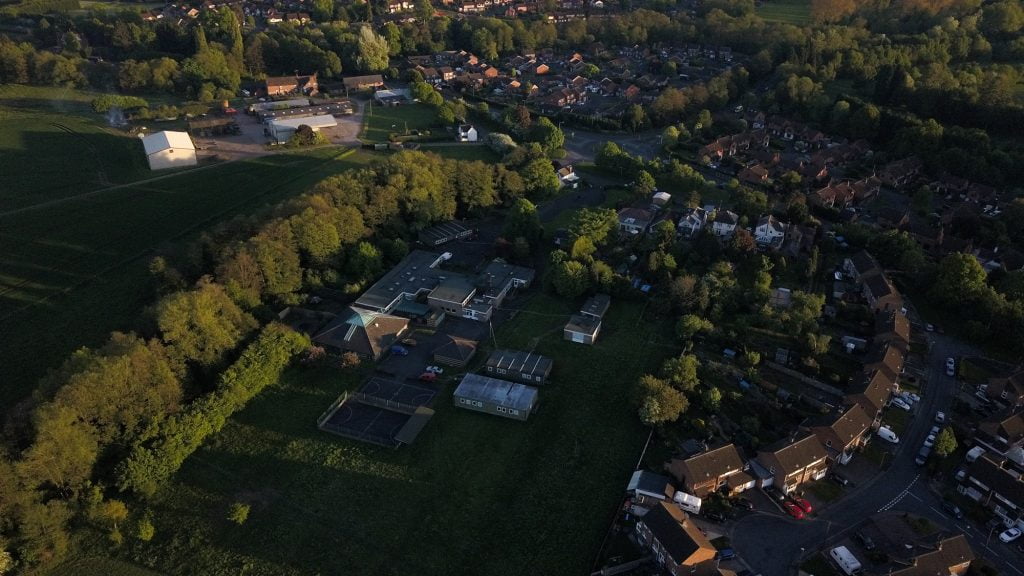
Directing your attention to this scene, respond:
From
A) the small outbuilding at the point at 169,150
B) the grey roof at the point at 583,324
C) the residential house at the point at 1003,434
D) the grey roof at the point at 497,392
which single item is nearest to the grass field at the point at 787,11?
the grey roof at the point at 583,324

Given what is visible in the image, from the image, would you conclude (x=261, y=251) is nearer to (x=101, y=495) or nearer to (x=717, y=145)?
(x=101, y=495)

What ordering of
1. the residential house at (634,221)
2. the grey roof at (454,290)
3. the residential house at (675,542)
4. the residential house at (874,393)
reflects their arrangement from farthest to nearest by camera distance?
the residential house at (634,221) < the grey roof at (454,290) < the residential house at (874,393) < the residential house at (675,542)

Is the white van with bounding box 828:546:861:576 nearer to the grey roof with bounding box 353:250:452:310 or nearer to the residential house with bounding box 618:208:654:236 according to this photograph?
the grey roof with bounding box 353:250:452:310

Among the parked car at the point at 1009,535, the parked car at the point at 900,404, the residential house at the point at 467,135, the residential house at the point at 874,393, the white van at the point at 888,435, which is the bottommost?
the parked car at the point at 1009,535

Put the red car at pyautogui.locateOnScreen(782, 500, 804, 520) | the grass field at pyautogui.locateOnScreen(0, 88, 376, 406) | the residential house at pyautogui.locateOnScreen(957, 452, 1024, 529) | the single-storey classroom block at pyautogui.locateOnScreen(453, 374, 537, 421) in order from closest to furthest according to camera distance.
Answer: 1. the residential house at pyautogui.locateOnScreen(957, 452, 1024, 529)
2. the red car at pyautogui.locateOnScreen(782, 500, 804, 520)
3. the single-storey classroom block at pyautogui.locateOnScreen(453, 374, 537, 421)
4. the grass field at pyautogui.locateOnScreen(0, 88, 376, 406)

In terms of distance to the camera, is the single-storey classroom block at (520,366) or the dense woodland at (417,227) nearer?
the dense woodland at (417,227)

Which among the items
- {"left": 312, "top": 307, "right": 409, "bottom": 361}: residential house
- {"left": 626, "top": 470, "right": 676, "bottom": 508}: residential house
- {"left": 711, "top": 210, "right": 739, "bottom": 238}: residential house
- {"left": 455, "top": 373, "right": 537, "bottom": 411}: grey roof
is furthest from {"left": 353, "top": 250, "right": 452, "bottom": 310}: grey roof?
{"left": 711, "top": 210, "right": 739, "bottom": 238}: residential house

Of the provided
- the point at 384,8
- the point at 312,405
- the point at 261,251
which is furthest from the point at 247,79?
the point at 312,405

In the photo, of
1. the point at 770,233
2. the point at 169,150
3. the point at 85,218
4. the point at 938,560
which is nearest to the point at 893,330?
the point at 770,233

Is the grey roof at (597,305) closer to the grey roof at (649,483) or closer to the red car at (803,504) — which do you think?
the grey roof at (649,483)
